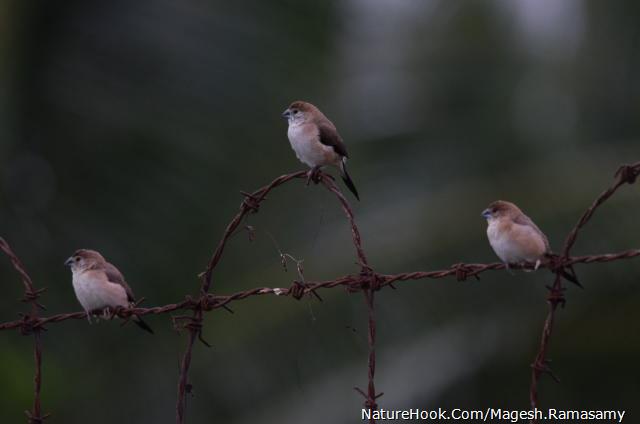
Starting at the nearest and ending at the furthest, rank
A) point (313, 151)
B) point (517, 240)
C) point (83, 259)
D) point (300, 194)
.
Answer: point (517, 240) → point (313, 151) → point (83, 259) → point (300, 194)

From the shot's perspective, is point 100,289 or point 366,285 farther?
point 100,289

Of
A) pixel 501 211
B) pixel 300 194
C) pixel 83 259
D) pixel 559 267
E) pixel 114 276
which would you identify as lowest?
pixel 559 267

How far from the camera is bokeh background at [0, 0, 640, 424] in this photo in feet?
36.8

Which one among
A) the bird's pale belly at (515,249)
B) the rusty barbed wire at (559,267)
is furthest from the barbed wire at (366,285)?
the bird's pale belly at (515,249)

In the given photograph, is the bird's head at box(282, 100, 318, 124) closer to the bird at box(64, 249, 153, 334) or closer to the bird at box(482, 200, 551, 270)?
the bird at box(64, 249, 153, 334)

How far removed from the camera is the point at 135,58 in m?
14.2

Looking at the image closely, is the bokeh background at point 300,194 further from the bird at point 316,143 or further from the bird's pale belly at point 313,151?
the bird's pale belly at point 313,151

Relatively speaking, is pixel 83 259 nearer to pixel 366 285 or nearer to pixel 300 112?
pixel 300 112

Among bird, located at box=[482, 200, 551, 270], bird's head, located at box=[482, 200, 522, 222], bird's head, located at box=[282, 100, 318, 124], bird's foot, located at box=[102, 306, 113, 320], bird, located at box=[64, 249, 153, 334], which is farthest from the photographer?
bird's head, located at box=[282, 100, 318, 124]

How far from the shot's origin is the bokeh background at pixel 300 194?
11.2 m

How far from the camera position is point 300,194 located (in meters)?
15.6

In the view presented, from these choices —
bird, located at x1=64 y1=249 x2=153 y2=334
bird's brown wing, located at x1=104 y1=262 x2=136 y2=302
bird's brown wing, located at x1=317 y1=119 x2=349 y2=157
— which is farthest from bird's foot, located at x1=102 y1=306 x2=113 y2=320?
bird's brown wing, located at x1=317 y1=119 x2=349 y2=157

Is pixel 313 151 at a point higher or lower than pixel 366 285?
higher

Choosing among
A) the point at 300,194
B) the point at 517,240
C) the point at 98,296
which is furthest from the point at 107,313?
the point at 300,194
